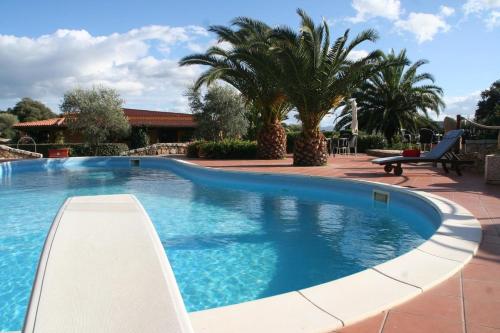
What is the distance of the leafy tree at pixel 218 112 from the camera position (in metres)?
25.3

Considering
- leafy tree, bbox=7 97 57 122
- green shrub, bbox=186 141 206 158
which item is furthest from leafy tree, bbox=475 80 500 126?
leafy tree, bbox=7 97 57 122

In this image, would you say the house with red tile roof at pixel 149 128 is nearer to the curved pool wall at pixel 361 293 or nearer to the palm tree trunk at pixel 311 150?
the palm tree trunk at pixel 311 150

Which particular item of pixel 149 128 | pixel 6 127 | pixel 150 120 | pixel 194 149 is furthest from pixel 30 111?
pixel 194 149

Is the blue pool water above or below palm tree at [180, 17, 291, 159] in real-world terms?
below

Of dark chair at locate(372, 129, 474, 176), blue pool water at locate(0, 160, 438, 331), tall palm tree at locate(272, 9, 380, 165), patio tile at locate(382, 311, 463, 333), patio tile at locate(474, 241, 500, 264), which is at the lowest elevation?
blue pool water at locate(0, 160, 438, 331)

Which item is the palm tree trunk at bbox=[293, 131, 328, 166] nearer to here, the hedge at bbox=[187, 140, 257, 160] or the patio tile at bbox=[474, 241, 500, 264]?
the hedge at bbox=[187, 140, 257, 160]

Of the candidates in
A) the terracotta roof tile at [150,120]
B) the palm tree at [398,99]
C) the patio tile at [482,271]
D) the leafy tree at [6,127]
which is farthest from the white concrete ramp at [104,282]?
the leafy tree at [6,127]

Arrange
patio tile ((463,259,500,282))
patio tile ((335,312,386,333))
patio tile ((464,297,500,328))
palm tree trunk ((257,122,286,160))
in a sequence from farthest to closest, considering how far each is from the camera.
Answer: palm tree trunk ((257,122,286,160))
patio tile ((463,259,500,282))
patio tile ((464,297,500,328))
patio tile ((335,312,386,333))

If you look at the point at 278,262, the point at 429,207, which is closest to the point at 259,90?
the point at 429,207

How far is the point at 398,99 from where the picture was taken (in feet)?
89.0

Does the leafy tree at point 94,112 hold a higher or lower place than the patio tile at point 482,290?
higher

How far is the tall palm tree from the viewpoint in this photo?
12945 mm

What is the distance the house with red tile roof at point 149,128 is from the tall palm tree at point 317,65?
18764 mm

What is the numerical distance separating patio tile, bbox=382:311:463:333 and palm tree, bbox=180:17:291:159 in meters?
14.4
